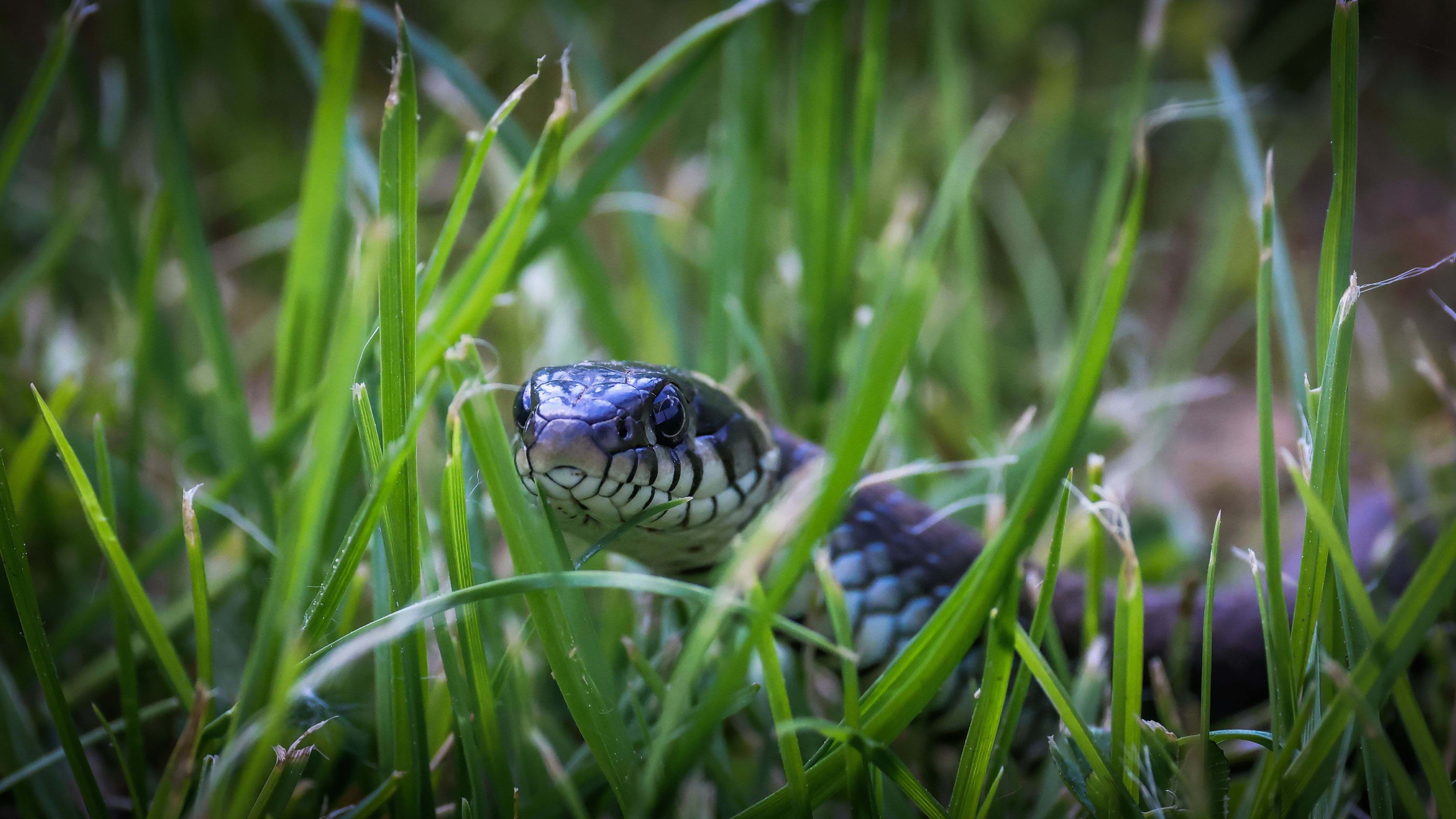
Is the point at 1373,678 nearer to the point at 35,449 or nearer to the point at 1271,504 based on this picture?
the point at 1271,504

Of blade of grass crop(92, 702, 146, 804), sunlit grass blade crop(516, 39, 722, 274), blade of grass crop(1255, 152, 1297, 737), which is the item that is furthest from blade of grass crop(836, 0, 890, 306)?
blade of grass crop(92, 702, 146, 804)

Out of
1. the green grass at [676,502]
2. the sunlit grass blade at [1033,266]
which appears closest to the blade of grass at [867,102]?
the green grass at [676,502]

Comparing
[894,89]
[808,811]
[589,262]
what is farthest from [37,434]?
[894,89]

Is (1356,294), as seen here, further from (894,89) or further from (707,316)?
(894,89)

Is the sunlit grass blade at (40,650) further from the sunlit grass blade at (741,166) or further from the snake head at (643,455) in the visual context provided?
the sunlit grass blade at (741,166)

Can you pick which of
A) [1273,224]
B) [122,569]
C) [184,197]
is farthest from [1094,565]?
[184,197]
